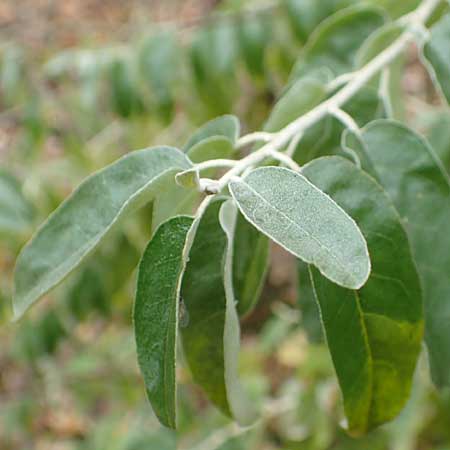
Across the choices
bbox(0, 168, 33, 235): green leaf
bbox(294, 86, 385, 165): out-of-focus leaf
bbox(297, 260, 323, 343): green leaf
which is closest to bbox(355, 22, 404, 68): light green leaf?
bbox(294, 86, 385, 165): out-of-focus leaf

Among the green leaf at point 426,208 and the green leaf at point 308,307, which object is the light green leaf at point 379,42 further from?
the green leaf at point 308,307

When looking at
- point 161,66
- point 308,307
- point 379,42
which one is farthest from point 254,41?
point 308,307

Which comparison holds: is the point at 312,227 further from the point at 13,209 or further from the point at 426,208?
the point at 13,209

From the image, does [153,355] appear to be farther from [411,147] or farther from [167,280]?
[411,147]

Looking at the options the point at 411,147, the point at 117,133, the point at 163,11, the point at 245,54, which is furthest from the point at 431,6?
the point at 163,11

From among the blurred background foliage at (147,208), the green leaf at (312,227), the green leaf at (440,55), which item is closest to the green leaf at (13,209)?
the blurred background foliage at (147,208)

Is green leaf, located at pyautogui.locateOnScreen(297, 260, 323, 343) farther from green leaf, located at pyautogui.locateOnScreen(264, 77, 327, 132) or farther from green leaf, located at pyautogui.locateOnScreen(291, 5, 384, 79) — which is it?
green leaf, located at pyautogui.locateOnScreen(291, 5, 384, 79)
